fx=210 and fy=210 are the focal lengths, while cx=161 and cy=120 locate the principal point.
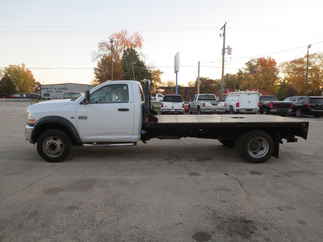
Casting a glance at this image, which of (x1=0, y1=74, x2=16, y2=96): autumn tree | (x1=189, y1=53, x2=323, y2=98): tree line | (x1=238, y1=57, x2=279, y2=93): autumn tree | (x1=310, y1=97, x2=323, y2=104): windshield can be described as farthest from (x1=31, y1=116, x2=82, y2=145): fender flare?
(x1=0, y1=74, x2=16, y2=96): autumn tree

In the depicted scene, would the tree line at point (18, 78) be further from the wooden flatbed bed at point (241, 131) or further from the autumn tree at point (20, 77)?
the wooden flatbed bed at point (241, 131)

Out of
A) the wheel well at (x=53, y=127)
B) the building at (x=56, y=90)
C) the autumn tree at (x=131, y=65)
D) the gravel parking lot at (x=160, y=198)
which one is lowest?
the gravel parking lot at (x=160, y=198)

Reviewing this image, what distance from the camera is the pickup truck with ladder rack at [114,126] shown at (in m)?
5.18

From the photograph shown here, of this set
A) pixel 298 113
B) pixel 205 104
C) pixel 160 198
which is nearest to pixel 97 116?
pixel 160 198

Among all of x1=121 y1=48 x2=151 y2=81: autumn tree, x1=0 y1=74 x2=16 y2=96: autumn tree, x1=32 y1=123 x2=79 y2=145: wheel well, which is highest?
x1=121 y1=48 x2=151 y2=81: autumn tree

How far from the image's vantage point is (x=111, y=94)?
5.29 metres

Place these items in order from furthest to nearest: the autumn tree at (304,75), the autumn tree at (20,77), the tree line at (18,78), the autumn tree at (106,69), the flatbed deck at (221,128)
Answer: the autumn tree at (20,77) → the tree line at (18,78) → the autumn tree at (106,69) → the autumn tree at (304,75) → the flatbed deck at (221,128)

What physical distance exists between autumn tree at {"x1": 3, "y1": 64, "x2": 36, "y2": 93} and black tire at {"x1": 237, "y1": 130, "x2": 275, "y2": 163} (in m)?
97.7

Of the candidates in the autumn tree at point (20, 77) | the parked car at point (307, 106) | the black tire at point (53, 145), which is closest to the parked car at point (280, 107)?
the parked car at point (307, 106)

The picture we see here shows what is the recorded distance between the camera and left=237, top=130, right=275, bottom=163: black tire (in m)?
5.33

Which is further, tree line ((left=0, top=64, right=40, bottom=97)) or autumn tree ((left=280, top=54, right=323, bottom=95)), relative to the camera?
tree line ((left=0, top=64, right=40, bottom=97))

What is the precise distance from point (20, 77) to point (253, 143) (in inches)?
3973

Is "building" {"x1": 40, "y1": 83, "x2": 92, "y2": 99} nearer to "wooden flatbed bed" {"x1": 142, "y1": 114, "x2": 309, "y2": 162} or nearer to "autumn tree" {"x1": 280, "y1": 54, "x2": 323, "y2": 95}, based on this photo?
"wooden flatbed bed" {"x1": 142, "y1": 114, "x2": 309, "y2": 162}

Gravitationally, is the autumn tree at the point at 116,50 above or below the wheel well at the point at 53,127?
above
